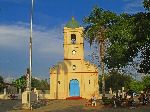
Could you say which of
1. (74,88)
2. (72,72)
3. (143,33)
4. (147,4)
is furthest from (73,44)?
(143,33)

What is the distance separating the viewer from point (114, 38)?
16.1 meters

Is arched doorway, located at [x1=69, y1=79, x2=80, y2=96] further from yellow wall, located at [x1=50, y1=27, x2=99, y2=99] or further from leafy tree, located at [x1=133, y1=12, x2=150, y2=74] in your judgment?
leafy tree, located at [x1=133, y1=12, x2=150, y2=74]

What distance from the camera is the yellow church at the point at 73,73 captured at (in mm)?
57531

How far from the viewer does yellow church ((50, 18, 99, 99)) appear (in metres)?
57.5

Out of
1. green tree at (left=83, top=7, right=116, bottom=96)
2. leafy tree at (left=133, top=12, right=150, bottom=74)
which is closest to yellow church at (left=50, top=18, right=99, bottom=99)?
green tree at (left=83, top=7, right=116, bottom=96)

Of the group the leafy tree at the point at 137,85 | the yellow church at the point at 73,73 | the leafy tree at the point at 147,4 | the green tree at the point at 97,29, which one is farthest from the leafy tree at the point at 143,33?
the leafy tree at the point at 137,85

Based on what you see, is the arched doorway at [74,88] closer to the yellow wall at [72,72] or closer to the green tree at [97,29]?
the yellow wall at [72,72]

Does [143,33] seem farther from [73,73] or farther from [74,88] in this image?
[73,73]

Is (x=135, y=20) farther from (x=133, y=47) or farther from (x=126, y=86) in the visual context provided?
(x=126, y=86)

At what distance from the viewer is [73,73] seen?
5803 centimetres

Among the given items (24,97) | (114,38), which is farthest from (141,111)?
(114,38)

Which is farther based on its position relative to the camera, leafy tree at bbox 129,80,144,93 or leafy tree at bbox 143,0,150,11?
leafy tree at bbox 129,80,144,93

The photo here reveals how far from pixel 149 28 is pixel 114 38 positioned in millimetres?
3608

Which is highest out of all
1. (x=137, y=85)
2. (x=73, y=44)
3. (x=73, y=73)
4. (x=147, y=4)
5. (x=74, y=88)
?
(x=73, y=44)
